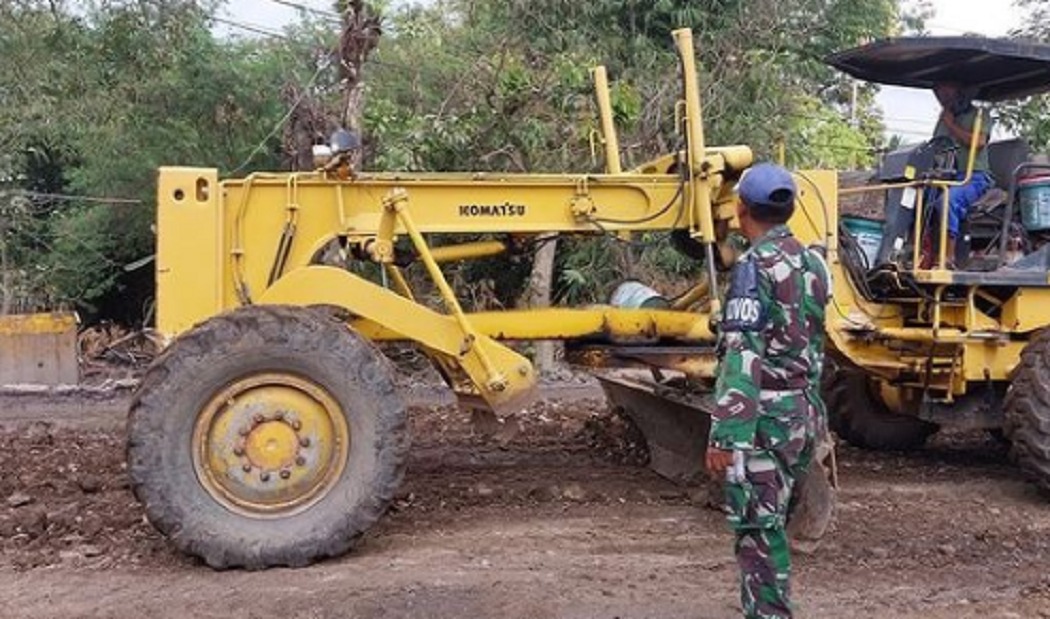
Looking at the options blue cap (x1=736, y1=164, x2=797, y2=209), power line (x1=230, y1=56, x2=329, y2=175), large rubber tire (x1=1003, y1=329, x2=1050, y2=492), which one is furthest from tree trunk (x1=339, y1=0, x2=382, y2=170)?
blue cap (x1=736, y1=164, x2=797, y2=209)

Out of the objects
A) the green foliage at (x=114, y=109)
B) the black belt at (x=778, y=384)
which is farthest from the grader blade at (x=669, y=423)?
the green foliage at (x=114, y=109)

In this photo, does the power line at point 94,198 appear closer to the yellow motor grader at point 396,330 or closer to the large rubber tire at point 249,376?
the yellow motor grader at point 396,330

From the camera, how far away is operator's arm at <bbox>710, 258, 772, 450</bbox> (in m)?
4.41

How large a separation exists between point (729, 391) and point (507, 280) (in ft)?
26.9

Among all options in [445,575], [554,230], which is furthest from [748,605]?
[554,230]

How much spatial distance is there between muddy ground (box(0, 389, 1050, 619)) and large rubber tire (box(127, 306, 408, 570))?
15 cm

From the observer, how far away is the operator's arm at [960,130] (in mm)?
7727

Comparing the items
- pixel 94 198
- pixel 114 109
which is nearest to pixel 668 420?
pixel 114 109

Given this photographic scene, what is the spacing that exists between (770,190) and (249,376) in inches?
102

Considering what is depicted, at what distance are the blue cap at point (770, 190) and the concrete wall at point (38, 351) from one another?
8.52 m

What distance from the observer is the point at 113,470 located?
304 inches

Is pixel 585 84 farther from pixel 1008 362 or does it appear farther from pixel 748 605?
pixel 748 605

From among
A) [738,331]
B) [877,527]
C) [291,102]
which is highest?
[291,102]

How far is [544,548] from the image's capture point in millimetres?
6117
